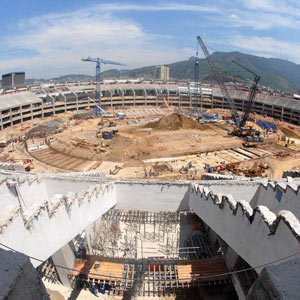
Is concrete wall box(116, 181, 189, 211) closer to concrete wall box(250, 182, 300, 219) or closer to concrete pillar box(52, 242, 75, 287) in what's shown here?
concrete pillar box(52, 242, 75, 287)

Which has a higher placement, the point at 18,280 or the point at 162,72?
the point at 162,72

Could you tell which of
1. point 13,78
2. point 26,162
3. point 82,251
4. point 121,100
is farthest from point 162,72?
point 82,251

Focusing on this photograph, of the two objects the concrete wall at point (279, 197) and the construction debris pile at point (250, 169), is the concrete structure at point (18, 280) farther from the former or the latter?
the construction debris pile at point (250, 169)

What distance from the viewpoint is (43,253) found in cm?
933

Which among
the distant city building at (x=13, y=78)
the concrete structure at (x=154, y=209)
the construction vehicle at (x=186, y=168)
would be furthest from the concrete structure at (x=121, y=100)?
the concrete structure at (x=154, y=209)

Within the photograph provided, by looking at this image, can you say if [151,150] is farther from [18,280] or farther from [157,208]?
[18,280]

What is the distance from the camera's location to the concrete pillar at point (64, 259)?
13.3m

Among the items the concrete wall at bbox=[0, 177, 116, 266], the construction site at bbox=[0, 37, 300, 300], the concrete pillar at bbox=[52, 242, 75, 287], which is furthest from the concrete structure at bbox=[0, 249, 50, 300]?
the concrete pillar at bbox=[52, 242, 75, 287]

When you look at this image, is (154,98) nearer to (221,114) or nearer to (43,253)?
(221,114)

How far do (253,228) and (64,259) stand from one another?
32.2 ft

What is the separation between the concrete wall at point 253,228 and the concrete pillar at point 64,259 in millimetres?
7677

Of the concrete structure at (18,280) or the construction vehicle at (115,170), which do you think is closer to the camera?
the concrete structure at (18,280)

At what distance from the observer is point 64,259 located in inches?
532

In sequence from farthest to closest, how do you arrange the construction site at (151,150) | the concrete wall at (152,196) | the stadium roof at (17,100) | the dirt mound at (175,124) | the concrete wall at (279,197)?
the stadium roof at (17,100) → the dirt mound at (175,124) → the construction site at (151,150) → the concrete wall at (152,196) → the concrete wall at (279,197)
